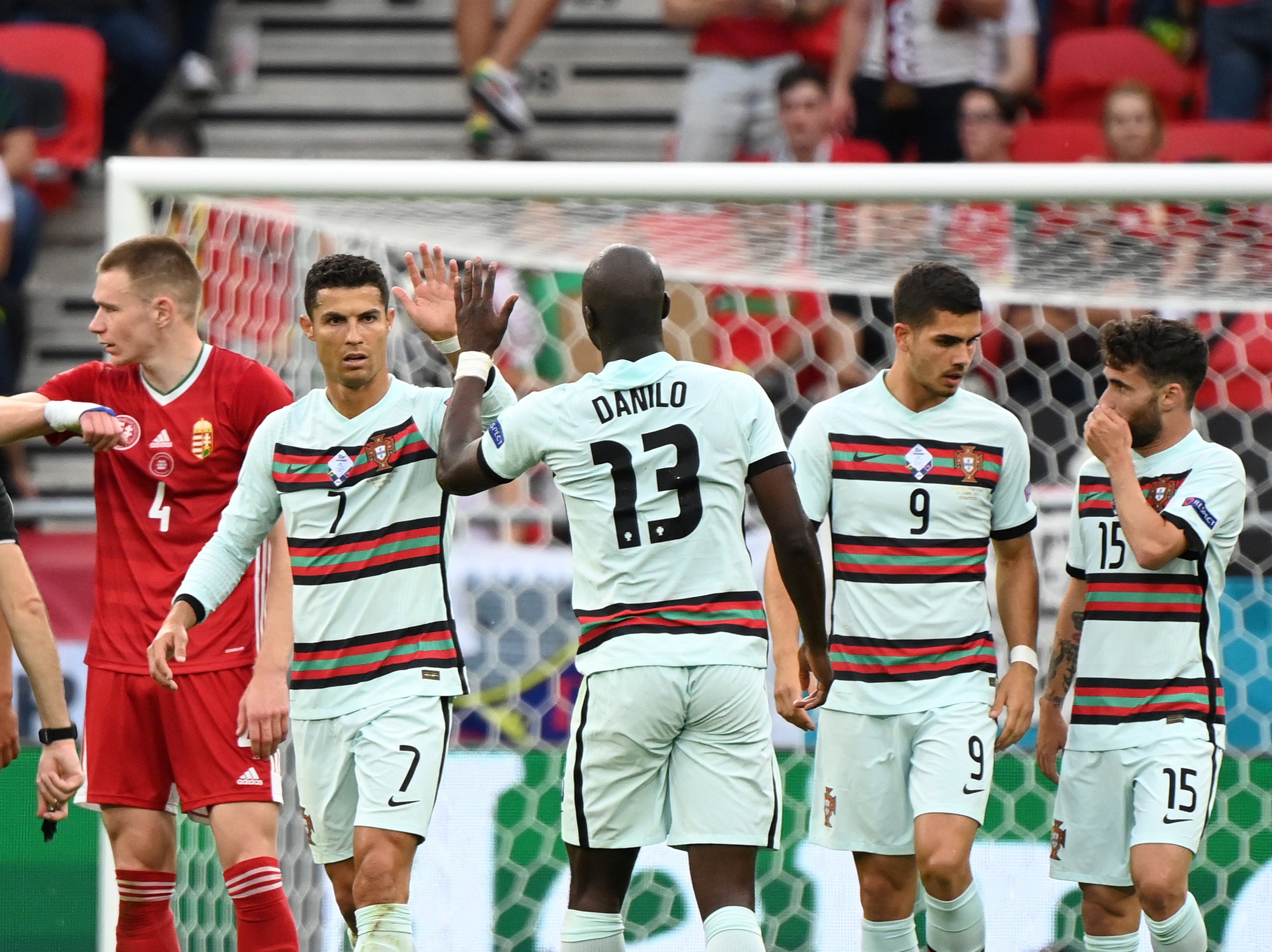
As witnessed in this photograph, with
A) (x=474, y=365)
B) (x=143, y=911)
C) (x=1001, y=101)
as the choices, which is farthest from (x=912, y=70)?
(x=143, y=911)

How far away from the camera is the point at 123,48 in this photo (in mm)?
9688

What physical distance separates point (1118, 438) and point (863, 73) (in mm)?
5039

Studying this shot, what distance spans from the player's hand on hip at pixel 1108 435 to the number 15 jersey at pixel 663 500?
0.98 metres

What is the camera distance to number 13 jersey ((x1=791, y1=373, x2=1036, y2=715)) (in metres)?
4.46

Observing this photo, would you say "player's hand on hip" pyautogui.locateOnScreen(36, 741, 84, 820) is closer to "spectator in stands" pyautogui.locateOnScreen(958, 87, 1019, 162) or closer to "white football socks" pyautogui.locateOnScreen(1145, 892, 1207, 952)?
"white football socks" pyautogui.locateOnScreen(1145, 892, 1207, 952)

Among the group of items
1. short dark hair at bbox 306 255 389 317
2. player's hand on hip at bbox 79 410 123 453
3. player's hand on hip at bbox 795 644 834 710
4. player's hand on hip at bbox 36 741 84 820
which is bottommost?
player's hand on hip at bbox 36 741 84 820

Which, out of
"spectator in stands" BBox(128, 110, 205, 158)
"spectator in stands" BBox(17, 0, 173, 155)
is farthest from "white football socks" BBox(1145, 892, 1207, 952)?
"spectator in stands" BBox(17, 0, 173, 155)

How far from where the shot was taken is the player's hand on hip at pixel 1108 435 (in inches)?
172

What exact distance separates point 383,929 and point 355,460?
113 centimetres

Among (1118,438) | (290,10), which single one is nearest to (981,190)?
(1118,438)

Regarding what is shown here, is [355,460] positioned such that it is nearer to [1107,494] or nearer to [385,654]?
[385,654]

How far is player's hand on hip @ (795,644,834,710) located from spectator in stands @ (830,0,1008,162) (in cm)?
494

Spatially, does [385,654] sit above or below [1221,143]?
below

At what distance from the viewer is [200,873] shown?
554cm
